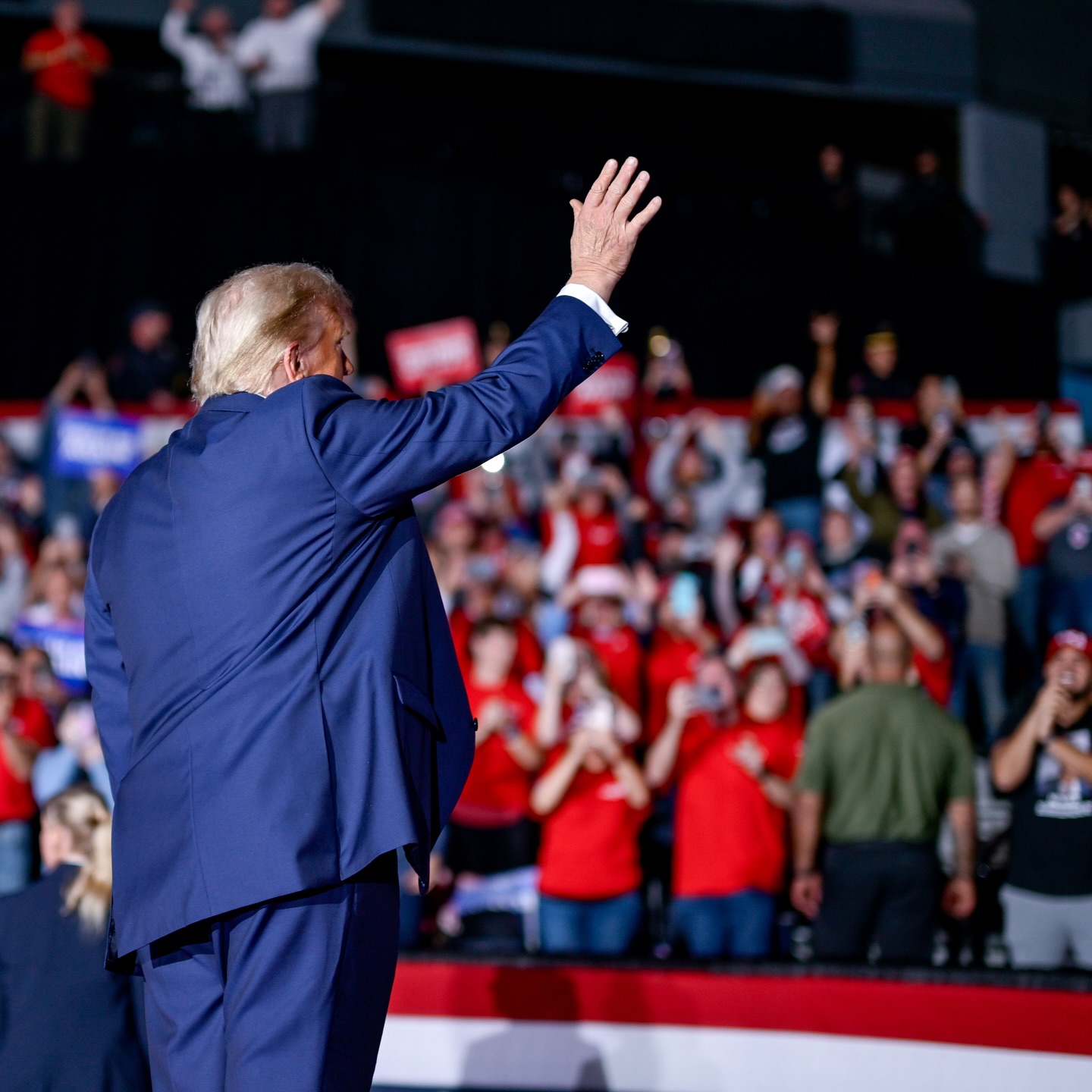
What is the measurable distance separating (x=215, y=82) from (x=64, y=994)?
980 cm

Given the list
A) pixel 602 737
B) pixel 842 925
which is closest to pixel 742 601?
pixel 602 737

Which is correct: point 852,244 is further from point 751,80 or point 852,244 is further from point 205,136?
point 205,136

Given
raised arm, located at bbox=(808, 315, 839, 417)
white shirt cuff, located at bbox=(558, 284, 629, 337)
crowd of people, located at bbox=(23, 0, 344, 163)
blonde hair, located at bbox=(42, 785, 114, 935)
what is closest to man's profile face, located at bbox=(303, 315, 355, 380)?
white shirt cuff, located at bbox=(558, 284, 629, 337)

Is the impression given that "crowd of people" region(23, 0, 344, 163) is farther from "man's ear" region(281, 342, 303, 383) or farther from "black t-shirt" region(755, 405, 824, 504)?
"man's ear" region(281, 342, 303, 383)

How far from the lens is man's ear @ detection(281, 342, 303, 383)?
213cm

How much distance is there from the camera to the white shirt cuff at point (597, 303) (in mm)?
2113

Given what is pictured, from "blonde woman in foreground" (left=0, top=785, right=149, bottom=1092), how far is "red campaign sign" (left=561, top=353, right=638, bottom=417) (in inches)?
284

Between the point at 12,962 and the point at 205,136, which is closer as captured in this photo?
the point at 12,962

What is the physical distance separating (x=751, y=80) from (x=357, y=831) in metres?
14.6

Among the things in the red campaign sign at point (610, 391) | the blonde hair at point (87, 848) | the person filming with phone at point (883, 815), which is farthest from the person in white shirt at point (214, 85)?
the blonde hair at point (87, 848)

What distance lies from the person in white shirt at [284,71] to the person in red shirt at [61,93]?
3.96 feet

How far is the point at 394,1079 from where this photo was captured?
14.9ft

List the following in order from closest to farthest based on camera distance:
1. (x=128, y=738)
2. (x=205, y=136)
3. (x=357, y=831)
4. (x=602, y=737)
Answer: (x=357, y=831) → (x=128, y=738) → (x=602, y=737) → (x=205, y=136)

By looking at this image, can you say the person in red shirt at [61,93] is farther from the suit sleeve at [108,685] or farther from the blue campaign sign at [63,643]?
the suit sleeve at [108,685]
